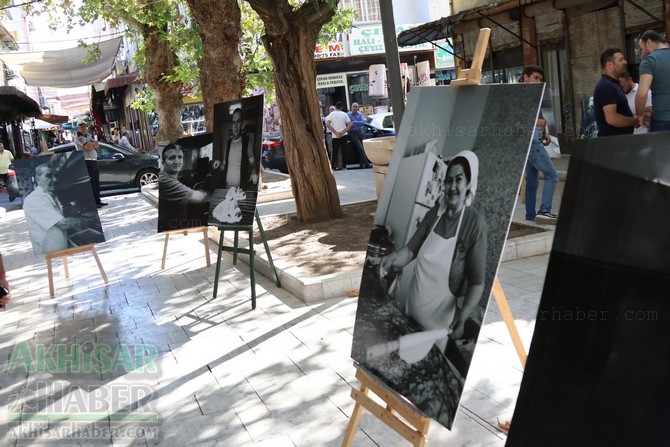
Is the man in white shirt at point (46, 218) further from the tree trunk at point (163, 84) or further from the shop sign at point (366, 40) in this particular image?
the shop sign at point (366, 40)

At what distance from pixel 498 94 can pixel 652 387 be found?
5.02 ft

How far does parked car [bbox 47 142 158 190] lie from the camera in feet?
69.3

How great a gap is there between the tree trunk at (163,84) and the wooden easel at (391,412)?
1630 cm

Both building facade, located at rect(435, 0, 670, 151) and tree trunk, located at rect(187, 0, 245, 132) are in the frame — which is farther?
building facade, located at rect(435, 0, 670, 151)

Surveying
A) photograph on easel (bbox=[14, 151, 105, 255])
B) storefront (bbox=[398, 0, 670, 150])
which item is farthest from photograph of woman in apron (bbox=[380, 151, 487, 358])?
storefront (bbox=[398, 0, 670, 150])

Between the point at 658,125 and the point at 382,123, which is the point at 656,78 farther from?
the point at 382,123

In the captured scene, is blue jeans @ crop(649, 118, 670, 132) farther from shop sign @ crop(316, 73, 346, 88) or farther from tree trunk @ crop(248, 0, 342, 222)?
shop sign @ crop(316, 73, 346, 88)

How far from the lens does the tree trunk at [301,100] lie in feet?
33.2

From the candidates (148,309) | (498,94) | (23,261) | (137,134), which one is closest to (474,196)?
(498,94)

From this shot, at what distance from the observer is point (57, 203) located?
346 inches

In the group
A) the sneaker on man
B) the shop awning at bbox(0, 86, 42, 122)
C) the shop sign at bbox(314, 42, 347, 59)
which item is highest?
the shop sign at bbox(314, 42, 347, 59)

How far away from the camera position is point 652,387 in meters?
1.95

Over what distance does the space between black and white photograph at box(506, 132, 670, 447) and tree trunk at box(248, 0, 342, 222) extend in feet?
27.1

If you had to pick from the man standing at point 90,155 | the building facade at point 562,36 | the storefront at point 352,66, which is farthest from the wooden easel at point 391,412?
the storefront at point 352,66
